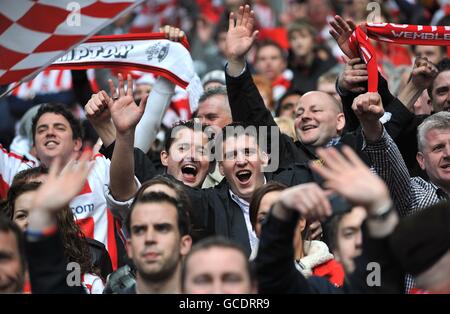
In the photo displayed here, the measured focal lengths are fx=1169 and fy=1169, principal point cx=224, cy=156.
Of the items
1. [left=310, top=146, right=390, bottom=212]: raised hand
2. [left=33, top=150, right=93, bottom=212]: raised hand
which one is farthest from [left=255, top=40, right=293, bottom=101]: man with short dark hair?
[left=310, top=146, right=390, bottom=212]: raised hand

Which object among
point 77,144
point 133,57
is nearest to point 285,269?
point 133,57

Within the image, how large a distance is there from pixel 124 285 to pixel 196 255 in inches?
38.6

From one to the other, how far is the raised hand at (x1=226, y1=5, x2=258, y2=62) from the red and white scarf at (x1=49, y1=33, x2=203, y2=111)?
66 centimetres

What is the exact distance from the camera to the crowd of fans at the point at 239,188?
5.11 meters

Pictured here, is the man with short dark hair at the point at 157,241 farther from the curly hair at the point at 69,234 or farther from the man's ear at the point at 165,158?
the man's ear at the point at 165,158

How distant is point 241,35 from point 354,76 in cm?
91

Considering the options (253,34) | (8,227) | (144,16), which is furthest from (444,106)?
Answer: (144,16)

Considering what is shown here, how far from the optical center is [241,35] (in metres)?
7.96

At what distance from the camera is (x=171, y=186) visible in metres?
6.57

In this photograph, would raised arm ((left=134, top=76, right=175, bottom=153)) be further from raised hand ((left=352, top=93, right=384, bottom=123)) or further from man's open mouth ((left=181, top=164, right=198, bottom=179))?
raised hand ((left=352, top=93, right=384, bottom=123))

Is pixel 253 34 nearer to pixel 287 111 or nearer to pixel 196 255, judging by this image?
pixel 287 111

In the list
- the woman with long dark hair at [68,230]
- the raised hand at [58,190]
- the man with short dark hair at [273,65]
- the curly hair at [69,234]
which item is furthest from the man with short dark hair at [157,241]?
the man with short dark hair at [273,65]

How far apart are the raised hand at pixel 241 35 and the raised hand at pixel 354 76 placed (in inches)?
28.1

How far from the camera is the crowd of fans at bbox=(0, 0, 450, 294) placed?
511 cm
